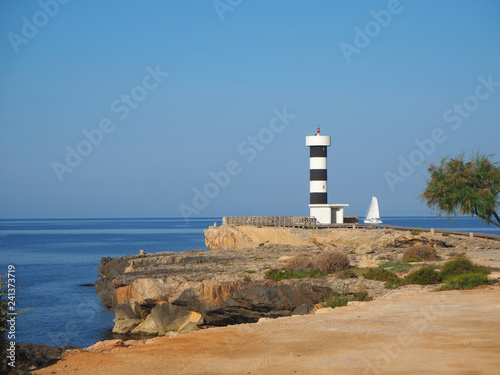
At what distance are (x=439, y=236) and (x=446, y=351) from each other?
29688mm

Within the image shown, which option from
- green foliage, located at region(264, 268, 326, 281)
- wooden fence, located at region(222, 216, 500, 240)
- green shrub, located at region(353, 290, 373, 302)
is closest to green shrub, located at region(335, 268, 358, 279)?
green foliage, located at region(264, 268, 326, 281)

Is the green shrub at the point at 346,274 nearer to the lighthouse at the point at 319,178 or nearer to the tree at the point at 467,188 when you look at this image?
the tree at the point at 467,188

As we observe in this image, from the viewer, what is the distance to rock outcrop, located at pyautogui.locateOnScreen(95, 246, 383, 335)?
810 inches

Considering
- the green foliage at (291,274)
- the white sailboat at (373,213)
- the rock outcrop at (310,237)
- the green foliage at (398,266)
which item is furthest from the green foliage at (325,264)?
the white sailboat at (373,213)

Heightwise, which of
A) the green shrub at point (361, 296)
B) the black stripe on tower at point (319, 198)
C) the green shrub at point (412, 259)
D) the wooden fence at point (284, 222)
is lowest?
the green shrub at point (361, 296)

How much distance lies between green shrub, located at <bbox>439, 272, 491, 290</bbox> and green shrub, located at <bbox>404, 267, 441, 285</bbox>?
100 centimetres

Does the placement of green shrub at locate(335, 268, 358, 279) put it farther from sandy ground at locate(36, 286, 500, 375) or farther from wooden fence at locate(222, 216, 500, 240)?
wooden fence at locate(222, 216, 500, 240)

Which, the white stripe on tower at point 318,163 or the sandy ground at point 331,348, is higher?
the white stripe on tower at point 318,163

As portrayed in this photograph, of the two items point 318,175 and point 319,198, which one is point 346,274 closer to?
point 318,175

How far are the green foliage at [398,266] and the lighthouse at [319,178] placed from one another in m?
30.3

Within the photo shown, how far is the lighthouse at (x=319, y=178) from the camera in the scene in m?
54.4

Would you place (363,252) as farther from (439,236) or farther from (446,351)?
(446,351)

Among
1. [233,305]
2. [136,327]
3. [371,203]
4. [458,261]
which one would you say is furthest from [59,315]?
[371,203]

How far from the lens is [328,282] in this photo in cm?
2080
